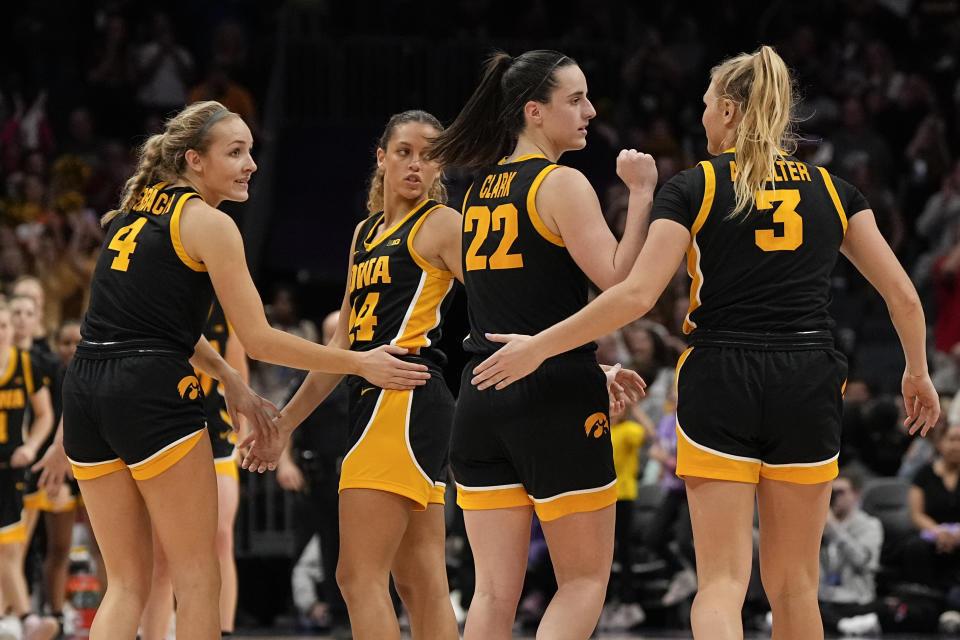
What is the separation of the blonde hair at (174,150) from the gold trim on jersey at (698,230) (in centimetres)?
170

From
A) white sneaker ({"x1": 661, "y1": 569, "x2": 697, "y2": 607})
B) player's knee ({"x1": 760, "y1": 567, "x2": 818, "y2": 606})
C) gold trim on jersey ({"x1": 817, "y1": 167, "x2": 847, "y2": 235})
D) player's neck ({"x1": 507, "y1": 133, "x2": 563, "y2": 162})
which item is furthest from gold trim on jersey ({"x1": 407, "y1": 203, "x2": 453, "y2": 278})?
white sneaker ({"x1": 661, "y1": 569, "x2": 697, "y2": 607})

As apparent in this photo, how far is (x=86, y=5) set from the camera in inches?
635

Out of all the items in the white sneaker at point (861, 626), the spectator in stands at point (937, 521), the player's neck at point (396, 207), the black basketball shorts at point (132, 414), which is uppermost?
the player's neck at point (396, 207)

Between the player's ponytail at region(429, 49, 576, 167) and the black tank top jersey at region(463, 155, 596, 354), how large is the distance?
221 millimetres

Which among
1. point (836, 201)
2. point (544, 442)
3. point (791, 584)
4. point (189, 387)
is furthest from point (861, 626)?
point (189, 387)

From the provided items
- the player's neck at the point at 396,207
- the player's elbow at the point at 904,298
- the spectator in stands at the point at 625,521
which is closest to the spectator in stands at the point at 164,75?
the spectator in stands at the point at 625,521

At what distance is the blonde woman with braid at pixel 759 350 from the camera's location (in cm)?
434

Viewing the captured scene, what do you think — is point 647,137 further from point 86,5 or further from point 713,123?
point 713,123

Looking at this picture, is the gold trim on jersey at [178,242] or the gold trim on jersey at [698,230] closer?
the gold trim on jersey at [698,230]

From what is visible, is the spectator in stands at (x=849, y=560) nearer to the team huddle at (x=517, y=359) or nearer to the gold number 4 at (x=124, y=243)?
the team huddle at (x=517, y=359)

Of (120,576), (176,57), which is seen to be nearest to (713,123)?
(120,576)

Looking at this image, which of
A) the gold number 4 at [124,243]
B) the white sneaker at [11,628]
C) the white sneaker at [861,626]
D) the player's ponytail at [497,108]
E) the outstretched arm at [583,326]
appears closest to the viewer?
the outstretched arm at [583,326]

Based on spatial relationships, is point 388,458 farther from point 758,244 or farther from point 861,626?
point 861,626

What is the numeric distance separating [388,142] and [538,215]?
3.47 feet
